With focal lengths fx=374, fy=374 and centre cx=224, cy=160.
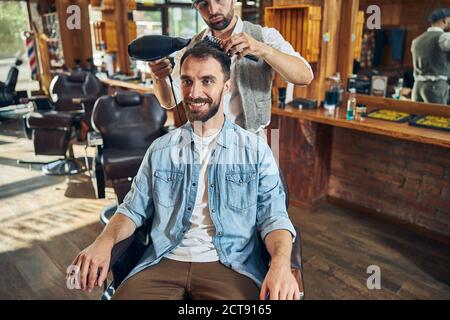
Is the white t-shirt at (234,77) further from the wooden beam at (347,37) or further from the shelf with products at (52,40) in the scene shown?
the shelf with products at (52,40)

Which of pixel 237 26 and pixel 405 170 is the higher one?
pixel 237 26

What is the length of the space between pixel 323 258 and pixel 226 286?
1.21m

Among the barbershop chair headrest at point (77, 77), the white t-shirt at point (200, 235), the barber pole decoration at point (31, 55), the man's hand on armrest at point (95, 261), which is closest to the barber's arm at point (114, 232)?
the man's hand on armrest at point (95, 261)

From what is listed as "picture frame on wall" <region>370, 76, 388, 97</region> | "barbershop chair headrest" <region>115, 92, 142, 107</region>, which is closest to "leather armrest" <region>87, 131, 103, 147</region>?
"barbershop chair headrest" <region>115, 92, 142, 107</region>

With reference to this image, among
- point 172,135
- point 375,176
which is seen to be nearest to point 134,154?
point 172,135

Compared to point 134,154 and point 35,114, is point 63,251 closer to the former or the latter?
point 134,154

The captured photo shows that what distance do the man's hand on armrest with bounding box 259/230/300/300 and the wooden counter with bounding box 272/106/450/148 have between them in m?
1.01

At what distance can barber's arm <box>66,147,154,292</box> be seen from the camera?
1.02 meters

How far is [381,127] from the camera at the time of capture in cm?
199

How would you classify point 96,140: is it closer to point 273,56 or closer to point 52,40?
point 273,56

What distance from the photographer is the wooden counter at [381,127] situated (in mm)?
1829

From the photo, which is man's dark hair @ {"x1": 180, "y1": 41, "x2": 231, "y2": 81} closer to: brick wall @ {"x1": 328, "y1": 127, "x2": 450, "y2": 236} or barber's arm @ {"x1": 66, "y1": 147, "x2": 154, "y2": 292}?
barber's arm @ {"x1": 66, "y1": 147, "x2": 154, "y2": 292}
